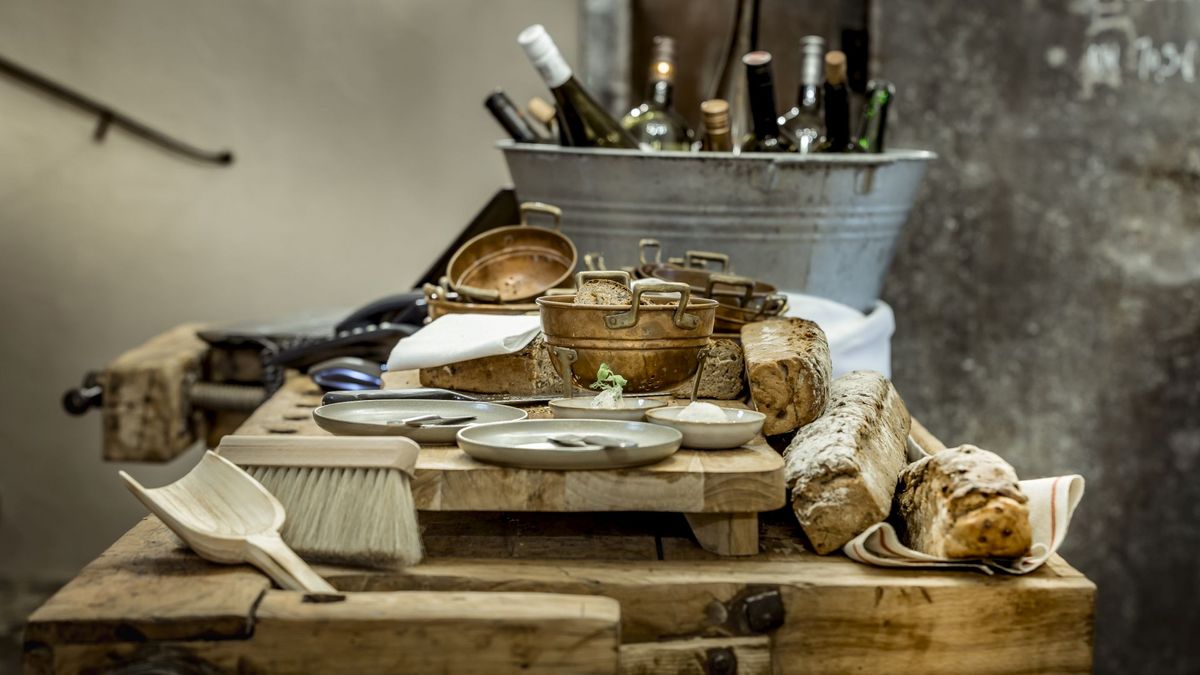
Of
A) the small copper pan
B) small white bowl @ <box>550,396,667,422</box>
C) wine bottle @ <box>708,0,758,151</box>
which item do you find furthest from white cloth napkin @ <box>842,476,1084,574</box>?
wine bottle @ <box>708,0,758,151</box>

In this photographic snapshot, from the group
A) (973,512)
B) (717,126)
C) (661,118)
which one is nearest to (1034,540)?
(973,512)

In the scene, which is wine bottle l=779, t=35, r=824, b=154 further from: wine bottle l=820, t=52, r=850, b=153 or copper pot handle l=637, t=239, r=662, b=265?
copper pot handle l=637, t=239, r=662, b=265

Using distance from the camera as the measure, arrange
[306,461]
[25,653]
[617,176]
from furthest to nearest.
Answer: [617,176] < [306,461] < [25,653]

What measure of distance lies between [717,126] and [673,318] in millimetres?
718

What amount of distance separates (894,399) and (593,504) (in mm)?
577

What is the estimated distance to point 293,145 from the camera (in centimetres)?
357

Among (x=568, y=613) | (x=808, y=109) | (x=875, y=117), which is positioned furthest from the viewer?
(x=875, y=117)

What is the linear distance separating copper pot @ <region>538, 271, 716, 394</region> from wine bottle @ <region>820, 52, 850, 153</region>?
2.48 feet

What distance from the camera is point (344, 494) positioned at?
3.59 ft

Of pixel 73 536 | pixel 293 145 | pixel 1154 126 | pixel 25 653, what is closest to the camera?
pixel 25 653

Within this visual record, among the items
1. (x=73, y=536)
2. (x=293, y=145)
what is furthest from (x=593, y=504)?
(x=73, y=536)

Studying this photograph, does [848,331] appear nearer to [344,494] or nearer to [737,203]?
[737,203]

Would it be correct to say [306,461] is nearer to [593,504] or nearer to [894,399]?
[593,504]

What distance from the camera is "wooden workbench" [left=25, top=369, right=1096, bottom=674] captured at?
0.97m
